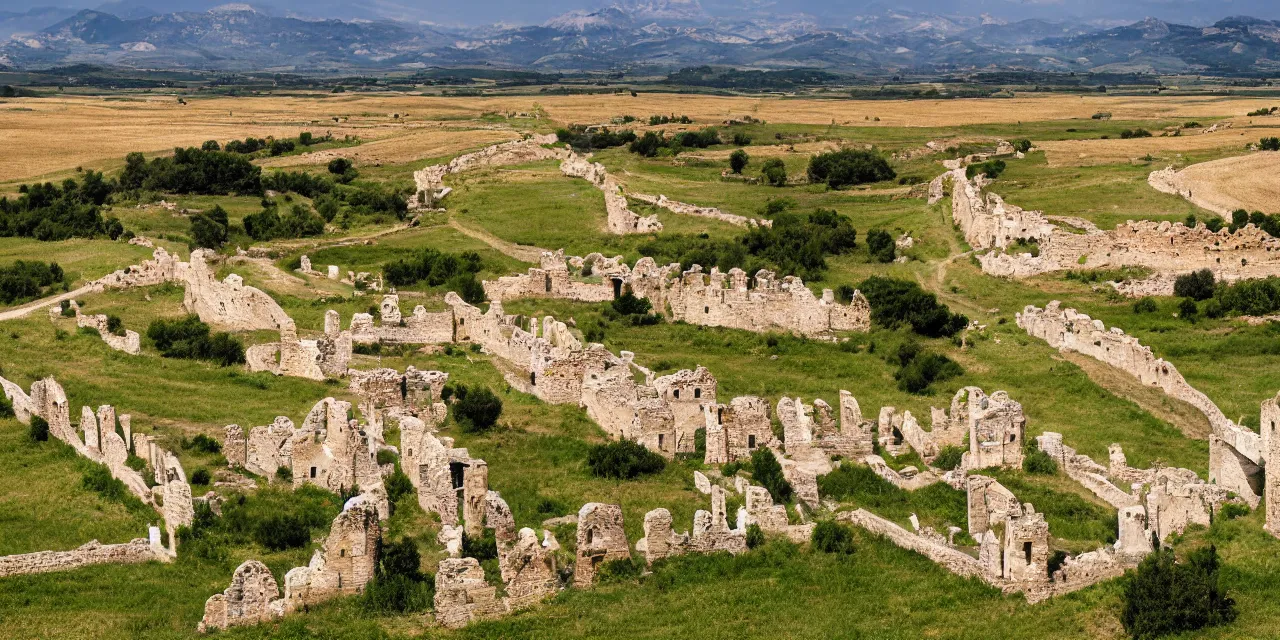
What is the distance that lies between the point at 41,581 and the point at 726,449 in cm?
1241

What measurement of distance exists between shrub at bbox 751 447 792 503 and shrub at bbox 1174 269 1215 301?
21.6 metres

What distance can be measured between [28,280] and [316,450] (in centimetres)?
2675

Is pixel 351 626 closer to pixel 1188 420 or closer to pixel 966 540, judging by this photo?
pixel 966 540

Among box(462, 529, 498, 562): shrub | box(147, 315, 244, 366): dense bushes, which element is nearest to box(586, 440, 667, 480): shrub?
box(462, 529, 498, 562): shrub

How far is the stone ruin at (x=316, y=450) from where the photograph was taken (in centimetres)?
2661

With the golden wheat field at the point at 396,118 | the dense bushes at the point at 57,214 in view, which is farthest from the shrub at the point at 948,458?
the golden wheat field at the point at 396,118

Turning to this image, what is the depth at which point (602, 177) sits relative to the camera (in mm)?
77188

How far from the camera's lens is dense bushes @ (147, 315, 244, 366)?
3797 cm

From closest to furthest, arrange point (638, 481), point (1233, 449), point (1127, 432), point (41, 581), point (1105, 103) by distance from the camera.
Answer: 1. point (41, 581)
2. point (1233, 449)
3. point (638, 481)
4. point (1127, 432)
5. point (1105, 103)

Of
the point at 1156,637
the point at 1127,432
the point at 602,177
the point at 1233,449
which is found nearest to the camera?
the point at 1156,637

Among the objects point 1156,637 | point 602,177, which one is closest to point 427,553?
point 1156,637

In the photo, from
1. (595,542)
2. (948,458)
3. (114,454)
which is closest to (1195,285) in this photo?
(948,458)

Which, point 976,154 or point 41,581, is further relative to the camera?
point 976,154

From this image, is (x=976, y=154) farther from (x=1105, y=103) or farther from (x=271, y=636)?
(x=1105, y=103)
